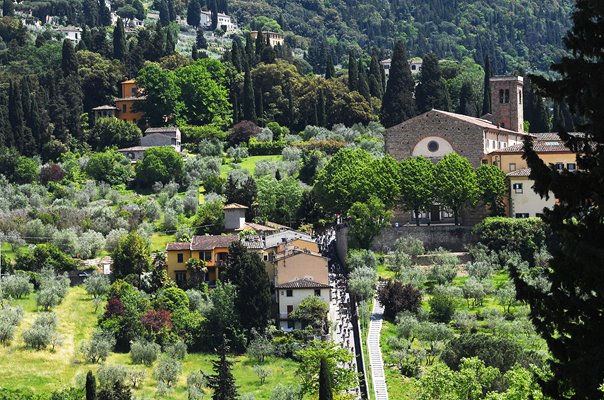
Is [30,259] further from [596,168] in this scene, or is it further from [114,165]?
[596,168]

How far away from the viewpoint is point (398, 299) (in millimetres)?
68062

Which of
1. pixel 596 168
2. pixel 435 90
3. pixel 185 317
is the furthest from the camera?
pixel 435 90

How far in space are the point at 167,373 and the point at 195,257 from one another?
12.4 metres

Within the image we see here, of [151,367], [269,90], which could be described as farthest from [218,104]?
[151,367]

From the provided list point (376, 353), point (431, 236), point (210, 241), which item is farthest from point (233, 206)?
point (376, 353)

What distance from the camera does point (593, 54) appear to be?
15578 millimetres

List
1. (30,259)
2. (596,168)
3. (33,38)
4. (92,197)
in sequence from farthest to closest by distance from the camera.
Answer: (33,38), (92,197), (30,259), (596,168)

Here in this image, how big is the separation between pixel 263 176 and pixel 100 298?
22.7 m

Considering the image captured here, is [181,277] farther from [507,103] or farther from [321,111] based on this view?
[321,111]

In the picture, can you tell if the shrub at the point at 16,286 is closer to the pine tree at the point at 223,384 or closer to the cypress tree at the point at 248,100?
the pine tree at the point at 223,384

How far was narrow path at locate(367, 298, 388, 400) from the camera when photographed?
59353mm

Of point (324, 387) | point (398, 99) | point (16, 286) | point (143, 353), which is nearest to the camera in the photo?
point (324, 387)

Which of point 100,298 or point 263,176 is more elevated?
point 263,176

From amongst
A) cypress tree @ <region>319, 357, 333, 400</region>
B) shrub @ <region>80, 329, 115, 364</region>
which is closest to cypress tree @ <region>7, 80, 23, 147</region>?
shrub @ <region>80, 329, 115, 364</region>
